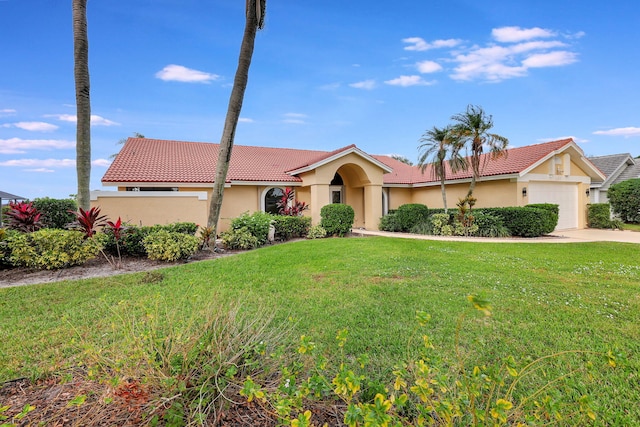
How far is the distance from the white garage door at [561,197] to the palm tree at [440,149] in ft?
16.7

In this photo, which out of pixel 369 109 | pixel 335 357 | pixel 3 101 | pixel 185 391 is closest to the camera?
pixel 185 391

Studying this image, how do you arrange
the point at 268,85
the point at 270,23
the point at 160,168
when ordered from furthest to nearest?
the point at 160,168
the point at 268,85
the point at 270,23

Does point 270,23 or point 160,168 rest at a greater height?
point 270,23

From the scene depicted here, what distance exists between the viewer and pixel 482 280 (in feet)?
25.0

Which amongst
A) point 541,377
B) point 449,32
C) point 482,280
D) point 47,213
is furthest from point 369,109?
point 541,377

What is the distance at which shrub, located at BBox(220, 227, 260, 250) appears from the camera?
1287 centimetres

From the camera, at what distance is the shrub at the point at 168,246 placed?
1005 cm

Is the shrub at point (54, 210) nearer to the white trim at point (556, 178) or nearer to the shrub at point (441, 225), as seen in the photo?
the shrub at point (441, 225)

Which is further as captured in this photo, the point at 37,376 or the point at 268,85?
the point at 268,85

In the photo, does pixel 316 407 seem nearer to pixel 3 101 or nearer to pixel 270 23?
pixel 270 23

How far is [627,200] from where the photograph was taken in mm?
23422

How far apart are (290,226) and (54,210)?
413 inches

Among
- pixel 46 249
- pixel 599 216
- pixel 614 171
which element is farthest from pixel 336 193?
pixel 614 171

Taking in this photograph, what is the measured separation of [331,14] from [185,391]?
596 inches
